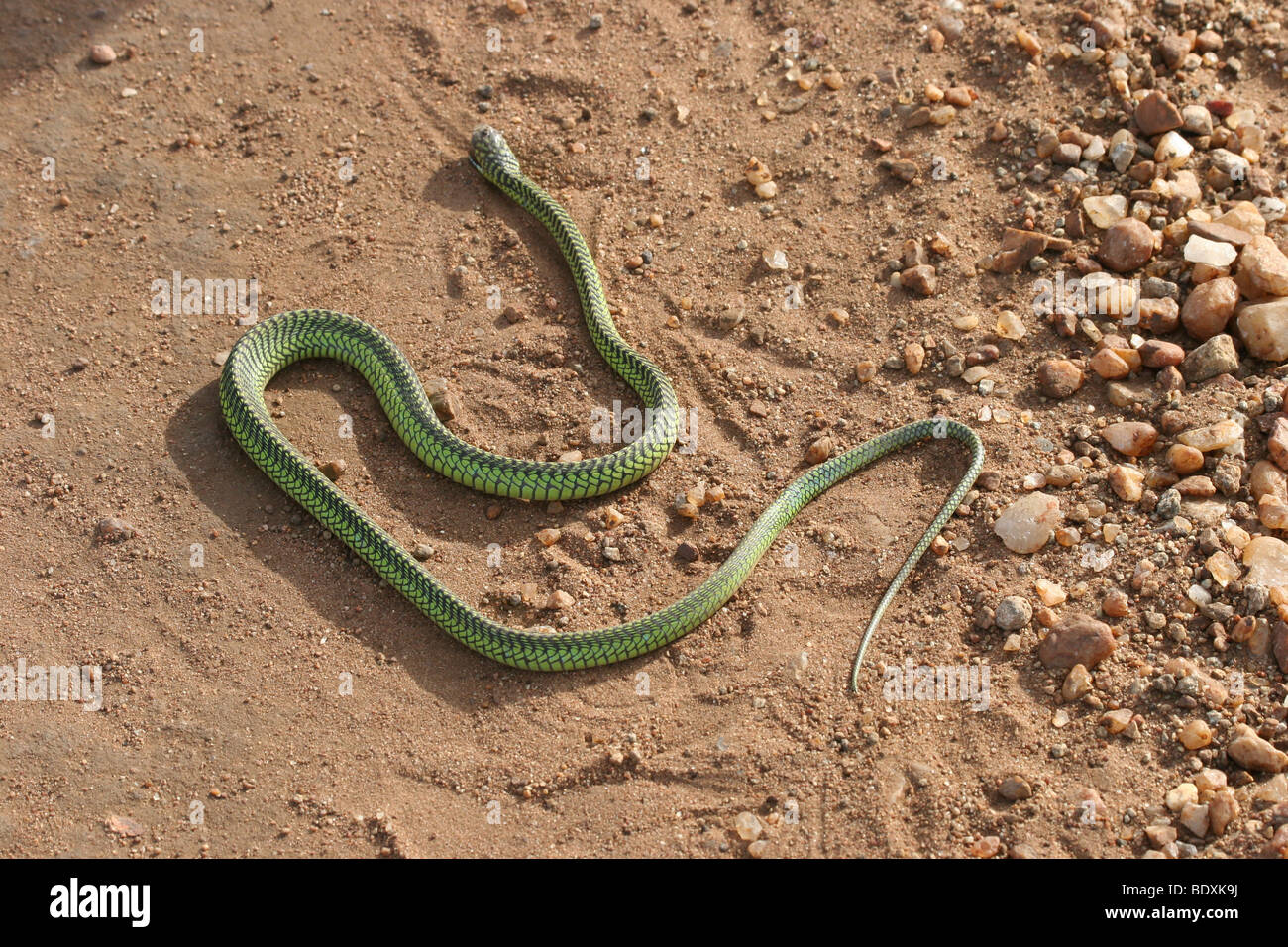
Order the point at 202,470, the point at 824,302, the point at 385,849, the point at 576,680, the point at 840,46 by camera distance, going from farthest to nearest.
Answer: the point at 840,46 < the point at 824,302 < the point at 202,470 < the point at 576,680 < the point at 385,849

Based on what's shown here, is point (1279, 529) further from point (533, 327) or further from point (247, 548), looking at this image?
point (247, 548)

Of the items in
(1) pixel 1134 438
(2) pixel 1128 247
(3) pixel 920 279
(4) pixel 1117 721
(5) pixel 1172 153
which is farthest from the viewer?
(5) pixel 1172 153

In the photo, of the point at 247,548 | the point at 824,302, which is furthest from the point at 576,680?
the point at 824,302

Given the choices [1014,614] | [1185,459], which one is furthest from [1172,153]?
[1014,614]

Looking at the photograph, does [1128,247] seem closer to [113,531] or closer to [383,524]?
[383,524]

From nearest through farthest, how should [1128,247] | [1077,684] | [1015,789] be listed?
[1015,789] → [1077,684] → [1128,247]

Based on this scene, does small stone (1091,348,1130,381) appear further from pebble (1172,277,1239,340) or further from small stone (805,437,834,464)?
small stone (805,437,834,464)

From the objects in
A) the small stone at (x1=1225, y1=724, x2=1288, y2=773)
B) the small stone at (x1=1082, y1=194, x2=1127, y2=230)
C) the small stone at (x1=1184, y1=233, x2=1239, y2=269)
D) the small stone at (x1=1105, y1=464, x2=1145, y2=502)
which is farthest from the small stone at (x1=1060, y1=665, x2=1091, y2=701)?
the small stone at (x1=1082, y1=194, x2=1127, y2=230)
